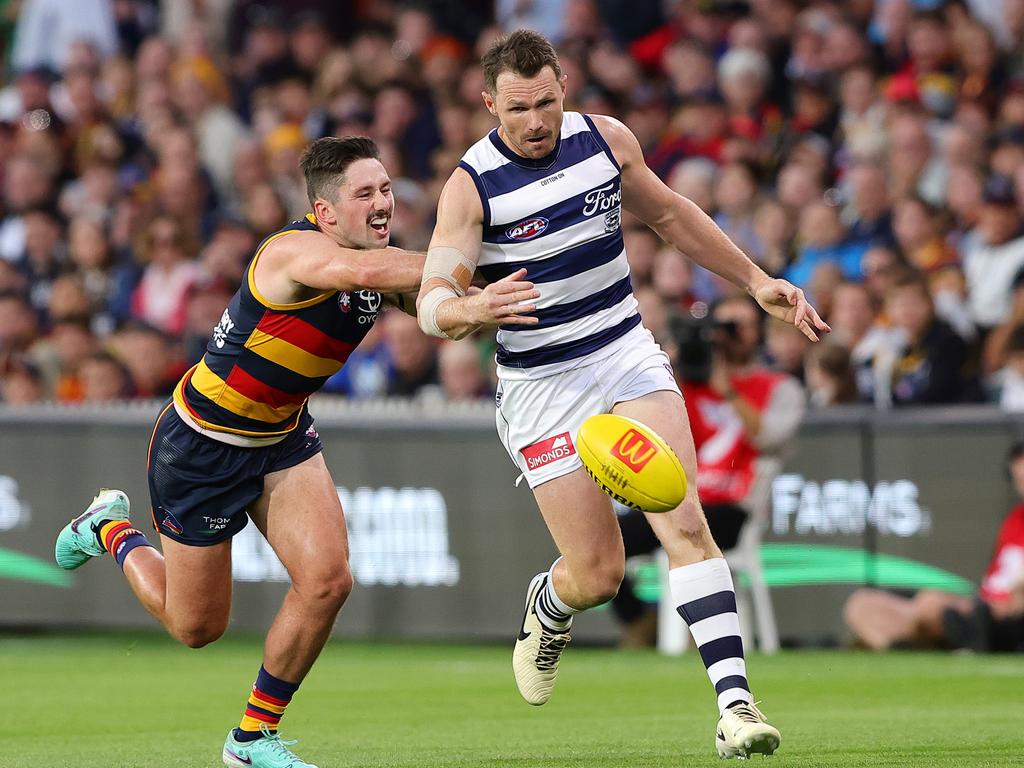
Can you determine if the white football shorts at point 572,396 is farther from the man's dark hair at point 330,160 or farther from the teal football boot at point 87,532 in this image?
the teal football boot at point 87,532

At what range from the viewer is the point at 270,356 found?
7.09 m

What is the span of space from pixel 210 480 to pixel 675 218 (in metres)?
2.19

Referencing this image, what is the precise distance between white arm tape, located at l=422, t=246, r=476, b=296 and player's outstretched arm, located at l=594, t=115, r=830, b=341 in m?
0.90

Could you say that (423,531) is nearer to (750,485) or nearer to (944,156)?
(750,485)

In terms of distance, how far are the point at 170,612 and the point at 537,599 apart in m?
1.64

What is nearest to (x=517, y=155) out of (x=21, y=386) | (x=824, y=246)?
(x=824, y=246)

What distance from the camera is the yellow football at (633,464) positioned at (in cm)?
646

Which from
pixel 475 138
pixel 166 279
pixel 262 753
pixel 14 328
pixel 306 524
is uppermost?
pixel 475 138

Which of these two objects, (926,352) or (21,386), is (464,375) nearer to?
(926,352)

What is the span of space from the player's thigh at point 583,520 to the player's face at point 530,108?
1337 millimetres

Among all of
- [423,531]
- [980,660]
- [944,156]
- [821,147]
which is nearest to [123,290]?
[423,531]

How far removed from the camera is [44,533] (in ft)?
45.3

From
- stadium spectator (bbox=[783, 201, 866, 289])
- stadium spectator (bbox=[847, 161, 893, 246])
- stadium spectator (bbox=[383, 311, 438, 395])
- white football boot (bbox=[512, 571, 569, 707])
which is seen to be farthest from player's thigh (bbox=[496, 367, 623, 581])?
stadium spectator (bbox=[847, 161, 893, 246])

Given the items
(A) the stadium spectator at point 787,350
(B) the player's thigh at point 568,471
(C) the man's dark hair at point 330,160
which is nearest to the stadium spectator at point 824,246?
(A) the stadium spectator at point 787,350
